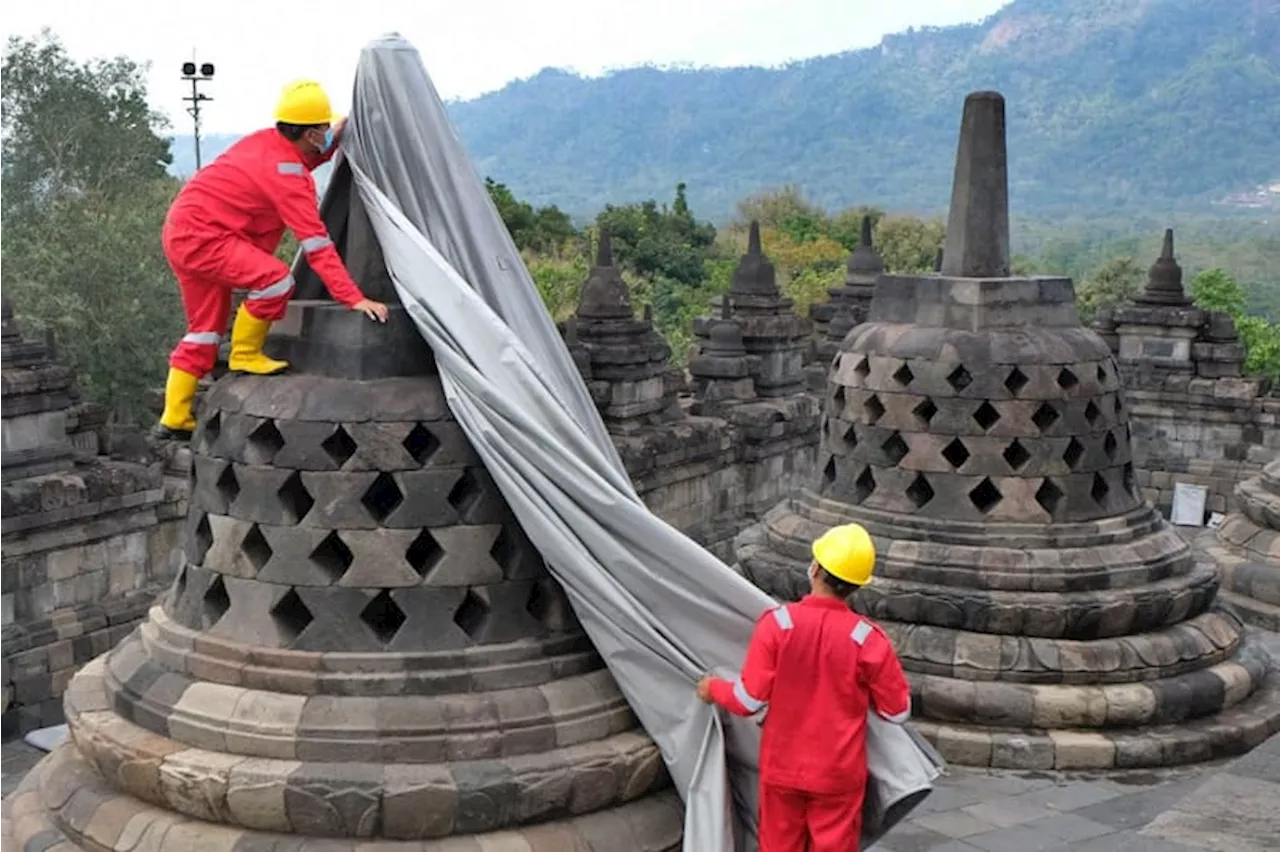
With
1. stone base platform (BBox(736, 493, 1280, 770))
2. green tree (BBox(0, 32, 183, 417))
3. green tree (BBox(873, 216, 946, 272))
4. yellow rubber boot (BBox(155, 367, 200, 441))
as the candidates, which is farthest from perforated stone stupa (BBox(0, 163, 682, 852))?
green tree (BBox(873, 216, 946, 272))

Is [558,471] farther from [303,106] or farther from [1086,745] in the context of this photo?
[1086,745]

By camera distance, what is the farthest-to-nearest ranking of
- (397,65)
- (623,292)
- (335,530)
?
(623,292), (397,65), (335,530)

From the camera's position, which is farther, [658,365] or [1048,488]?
[658,365]

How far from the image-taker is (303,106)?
5141 mm

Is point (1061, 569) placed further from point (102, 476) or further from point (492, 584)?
point (102, 476)

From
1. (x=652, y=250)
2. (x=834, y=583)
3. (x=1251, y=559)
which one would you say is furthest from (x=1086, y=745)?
(x=652, y=250)

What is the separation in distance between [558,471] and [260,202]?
1.38 metres

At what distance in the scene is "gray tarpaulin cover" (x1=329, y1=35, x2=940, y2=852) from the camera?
4.99 meters

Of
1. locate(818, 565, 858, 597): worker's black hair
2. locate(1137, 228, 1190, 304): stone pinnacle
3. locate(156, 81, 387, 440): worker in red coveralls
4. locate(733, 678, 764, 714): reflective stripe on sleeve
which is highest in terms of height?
locate(156, 81, 387, 440): worker in red coveralls

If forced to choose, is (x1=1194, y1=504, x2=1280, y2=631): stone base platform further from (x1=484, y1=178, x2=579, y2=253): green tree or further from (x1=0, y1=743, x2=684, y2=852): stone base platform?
(x1=484, y1=178, x2=579, y2=253): green tree

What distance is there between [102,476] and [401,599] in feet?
25.3

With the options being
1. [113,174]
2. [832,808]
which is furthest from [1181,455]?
[113,174]

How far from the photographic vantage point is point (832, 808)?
5258mm

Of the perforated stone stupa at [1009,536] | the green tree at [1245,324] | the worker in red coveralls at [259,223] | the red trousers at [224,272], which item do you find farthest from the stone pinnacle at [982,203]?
the green tree at [1245,324]
